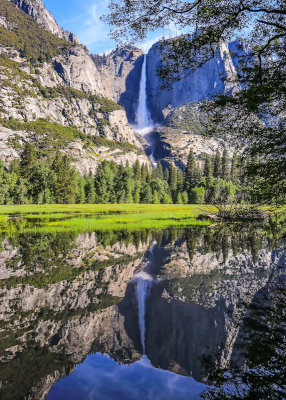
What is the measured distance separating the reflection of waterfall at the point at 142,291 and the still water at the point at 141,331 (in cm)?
3

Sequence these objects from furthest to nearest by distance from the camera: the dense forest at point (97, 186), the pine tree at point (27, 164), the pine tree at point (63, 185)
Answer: the pine tree at point (27, 164) < the pine tree at point (63, 185) < the dense forest at point (97, 186)

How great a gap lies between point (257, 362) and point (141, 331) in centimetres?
256

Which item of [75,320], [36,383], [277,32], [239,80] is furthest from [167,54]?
[36,383]

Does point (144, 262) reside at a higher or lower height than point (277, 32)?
lower

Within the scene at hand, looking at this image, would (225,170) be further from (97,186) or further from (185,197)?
(97,186)

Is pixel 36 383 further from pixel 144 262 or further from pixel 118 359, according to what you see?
pixel 144 262

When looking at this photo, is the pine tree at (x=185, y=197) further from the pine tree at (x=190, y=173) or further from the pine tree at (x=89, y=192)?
the pine tree at (x=89, y=192)

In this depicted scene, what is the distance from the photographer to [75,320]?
6.44m

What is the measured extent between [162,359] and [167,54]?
9817mm

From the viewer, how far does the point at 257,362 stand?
15.1ft

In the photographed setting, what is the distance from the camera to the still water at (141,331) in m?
4.23

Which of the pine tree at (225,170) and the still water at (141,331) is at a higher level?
the pine tree at (225,170)

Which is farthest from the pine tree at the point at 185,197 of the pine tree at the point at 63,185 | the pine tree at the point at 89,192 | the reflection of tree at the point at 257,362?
the reflection of tree at the point at 257,362

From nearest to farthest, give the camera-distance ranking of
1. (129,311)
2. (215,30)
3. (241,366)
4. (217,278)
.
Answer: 1. (241,366)
2. (129,311)
3. (215,30)
4. (217,278)
